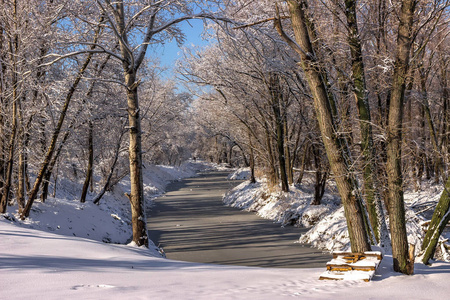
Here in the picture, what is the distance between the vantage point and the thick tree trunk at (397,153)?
6230mm

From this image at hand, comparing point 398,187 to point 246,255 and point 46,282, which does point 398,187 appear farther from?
point 246,255

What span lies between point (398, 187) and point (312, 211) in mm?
11292

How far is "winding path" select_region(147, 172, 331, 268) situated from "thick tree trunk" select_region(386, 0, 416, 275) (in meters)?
4.66

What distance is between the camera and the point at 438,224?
27.0 feet

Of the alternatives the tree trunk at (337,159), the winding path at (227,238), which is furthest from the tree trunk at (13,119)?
the tree trunk at (337,159)

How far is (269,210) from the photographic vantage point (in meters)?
19.9

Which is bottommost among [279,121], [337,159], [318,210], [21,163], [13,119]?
[318,210]

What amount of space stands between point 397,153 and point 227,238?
367 inches

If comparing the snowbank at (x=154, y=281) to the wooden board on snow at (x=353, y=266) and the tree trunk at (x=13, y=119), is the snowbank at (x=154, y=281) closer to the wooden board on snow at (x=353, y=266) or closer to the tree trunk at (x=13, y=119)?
the wooden board on snow at (x=353, y=266)

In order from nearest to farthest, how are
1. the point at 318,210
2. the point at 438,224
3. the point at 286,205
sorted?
the point at 438,224 < the point at 318,210 < the point at 286,205

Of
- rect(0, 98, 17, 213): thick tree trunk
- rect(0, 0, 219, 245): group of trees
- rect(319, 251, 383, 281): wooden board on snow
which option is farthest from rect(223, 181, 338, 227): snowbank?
rect(319, 251, 383, 281): wooden board on snow

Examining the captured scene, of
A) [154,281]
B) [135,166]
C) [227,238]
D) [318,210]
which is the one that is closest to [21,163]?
[135,166]

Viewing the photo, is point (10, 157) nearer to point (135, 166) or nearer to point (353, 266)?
point (135, 166)

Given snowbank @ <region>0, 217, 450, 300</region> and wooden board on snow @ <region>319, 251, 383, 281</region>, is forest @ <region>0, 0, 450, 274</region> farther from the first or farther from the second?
snowbank @ <region>0, 217, 450, 300</region>
